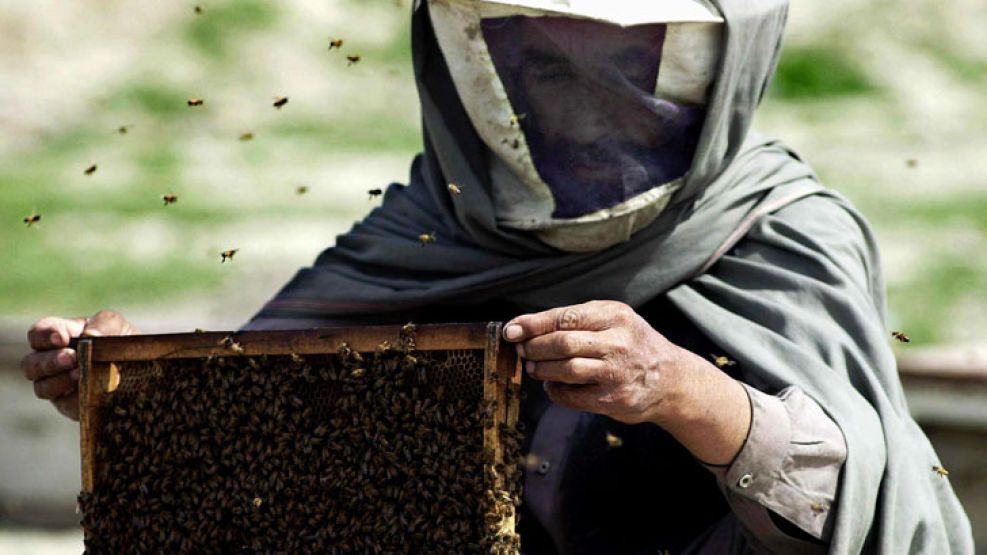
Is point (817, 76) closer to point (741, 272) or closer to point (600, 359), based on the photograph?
point (741, 272)

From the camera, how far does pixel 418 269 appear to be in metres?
5.26

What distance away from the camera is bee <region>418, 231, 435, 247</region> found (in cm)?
512

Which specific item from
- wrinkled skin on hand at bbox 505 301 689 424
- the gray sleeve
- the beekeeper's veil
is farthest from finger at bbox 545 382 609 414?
the beekeeper's veil

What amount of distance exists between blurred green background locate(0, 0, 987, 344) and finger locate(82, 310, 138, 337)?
891 centimetres

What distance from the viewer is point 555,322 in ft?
12.3

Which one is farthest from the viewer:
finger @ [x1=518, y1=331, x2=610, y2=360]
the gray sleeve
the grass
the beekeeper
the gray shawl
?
the grass

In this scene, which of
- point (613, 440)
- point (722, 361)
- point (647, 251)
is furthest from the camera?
point (647, 251)

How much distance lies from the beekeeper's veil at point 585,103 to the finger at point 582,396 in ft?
3.36

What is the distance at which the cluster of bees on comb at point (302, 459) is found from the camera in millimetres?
3963

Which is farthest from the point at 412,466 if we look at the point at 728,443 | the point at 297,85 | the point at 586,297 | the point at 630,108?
the point at 297,85

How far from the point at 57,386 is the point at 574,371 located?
1.95 metres

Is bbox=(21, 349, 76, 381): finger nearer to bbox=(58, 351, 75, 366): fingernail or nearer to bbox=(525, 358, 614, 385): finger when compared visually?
bbox=(58, 351, 75, 366): fingernail

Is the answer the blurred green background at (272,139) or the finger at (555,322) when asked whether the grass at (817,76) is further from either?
the finger at (555,322)

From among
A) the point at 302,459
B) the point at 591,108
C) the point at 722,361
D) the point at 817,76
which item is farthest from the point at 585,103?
the point at 817,76
